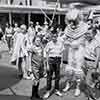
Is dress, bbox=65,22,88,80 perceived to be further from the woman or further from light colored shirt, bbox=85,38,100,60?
the woman

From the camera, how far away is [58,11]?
86.7 ft

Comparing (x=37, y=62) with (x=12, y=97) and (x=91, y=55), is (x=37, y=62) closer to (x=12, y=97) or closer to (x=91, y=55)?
(x=12, y=97)

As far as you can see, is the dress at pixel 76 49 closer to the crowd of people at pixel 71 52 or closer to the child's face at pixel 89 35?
the crowd of people at pixel 71 52

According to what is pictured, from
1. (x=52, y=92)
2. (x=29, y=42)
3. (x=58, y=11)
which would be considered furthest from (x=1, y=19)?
(x=52, y=92)

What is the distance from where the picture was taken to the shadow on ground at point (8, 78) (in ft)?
24.7

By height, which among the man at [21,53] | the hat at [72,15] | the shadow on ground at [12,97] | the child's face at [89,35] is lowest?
the shadow on ground at [12,97]

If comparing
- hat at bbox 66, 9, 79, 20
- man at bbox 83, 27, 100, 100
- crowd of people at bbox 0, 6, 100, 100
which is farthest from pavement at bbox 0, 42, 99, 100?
hat at bbox 66, 9, 79, 20

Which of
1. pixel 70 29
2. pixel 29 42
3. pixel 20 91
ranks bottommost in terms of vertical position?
pixel 20 91

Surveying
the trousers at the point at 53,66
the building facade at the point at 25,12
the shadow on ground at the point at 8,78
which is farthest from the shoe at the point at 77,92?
the building facade at the point at 25,12

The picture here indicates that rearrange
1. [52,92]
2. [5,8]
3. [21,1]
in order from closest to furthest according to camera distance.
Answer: [52,92], [5,8], [21,1]

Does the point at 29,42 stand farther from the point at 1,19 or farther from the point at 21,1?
the point at 21,1

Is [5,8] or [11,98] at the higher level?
[5,8]

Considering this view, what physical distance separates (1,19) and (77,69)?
20.6 metres

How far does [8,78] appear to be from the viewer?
825 cm
